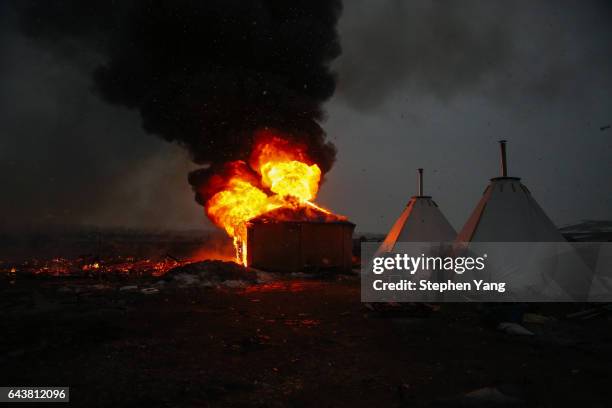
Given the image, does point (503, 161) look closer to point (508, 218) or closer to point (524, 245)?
point (508, 218)

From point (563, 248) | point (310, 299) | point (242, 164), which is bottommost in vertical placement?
point (310, 299)

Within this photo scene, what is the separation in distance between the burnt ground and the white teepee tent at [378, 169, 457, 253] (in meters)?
5.84

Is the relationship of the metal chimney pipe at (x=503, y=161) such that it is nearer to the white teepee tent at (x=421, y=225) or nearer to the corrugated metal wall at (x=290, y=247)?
the white teepee tent at (x=421, y=225)

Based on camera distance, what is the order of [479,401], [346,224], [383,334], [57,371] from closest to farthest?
[479,401] → [57,371] → [383,334] → [346,224]

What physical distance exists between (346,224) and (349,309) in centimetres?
1326

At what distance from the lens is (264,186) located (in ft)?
98.8

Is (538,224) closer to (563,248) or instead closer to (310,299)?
(563,248)

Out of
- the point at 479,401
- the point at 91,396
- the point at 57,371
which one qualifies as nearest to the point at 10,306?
the point at 57,371

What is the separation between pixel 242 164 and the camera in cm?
3052

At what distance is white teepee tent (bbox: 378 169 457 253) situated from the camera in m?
18.3

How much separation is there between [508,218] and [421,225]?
5190 mm

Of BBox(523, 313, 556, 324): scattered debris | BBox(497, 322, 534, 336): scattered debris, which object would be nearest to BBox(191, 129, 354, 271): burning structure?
BBox(523, 313, 556, 324): scattered debris

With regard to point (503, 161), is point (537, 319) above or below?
below

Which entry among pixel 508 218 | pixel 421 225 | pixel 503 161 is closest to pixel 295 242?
pixel 421 225
